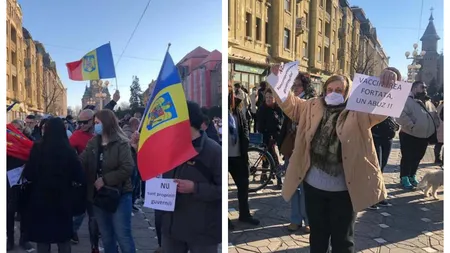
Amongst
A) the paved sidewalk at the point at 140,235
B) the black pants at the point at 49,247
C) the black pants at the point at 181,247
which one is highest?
the black pants at the point at 181,247

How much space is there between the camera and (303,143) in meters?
2.13

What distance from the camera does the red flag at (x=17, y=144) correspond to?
8.25 feet

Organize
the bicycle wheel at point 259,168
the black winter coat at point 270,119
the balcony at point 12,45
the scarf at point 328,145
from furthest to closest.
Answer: the bicycle wheel at point 259,168, the black winter coat at point 270,119, the balcony at point 12,45, the scarf at point 328,145

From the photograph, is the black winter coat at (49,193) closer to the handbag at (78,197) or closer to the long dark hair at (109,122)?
the handbag at (78,197)

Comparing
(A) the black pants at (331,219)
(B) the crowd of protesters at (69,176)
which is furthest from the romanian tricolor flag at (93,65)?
(A) the black pants at (331,219)

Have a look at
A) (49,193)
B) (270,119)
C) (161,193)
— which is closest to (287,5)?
(270,119)

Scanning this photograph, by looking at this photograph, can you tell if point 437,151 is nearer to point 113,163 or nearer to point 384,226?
point 384,226

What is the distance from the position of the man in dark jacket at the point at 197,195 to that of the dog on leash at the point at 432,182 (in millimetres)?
2031

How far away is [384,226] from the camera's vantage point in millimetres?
3016

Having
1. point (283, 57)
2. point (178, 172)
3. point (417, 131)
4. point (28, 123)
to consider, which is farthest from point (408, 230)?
point (28, 123)

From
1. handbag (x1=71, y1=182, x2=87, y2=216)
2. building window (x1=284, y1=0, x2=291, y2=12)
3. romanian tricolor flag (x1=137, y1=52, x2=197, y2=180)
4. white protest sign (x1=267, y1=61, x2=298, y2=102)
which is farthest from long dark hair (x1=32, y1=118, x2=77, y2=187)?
building window (x1=284, y1=0, x2=291, y2=12)

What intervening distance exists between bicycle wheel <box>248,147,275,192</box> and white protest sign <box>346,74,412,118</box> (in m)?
2.01

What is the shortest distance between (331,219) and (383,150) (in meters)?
1.19

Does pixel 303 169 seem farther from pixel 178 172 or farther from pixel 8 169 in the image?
pixel 8 169
